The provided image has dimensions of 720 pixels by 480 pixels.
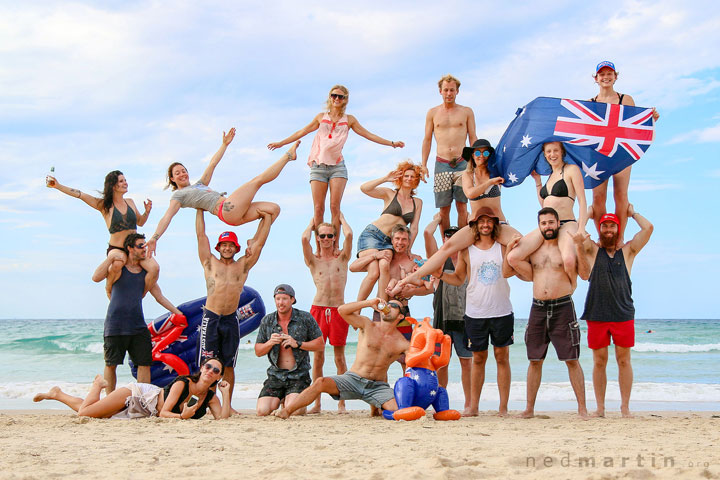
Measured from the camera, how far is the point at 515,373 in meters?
15.1

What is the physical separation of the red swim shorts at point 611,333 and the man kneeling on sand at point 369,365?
6.49ft

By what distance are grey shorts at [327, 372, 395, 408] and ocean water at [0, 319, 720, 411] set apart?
122 inches

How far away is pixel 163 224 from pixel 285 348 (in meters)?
1.96

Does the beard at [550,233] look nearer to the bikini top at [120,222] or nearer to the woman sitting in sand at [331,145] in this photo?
the woman sitting in sand at [331,145]

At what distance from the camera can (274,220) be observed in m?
7.66

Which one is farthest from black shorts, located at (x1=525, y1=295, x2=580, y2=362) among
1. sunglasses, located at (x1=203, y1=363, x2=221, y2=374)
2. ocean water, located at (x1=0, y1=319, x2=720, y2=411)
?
ocean water, located at (x1=0, y1=319, x2=720, y2=411)

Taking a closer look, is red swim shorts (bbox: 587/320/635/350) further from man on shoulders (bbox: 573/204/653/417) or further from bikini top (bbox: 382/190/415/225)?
bikini top (bbox: 382/190/415/225)

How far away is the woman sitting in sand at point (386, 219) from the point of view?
7.47m

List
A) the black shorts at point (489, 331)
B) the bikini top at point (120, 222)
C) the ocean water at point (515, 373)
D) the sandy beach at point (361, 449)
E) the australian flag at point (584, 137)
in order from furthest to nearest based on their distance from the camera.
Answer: the ocean water at point (515, 373) < the bikini top at point (120, 222) < the australian flag at point (584, 137) < the black shorts at point (489, 331) < the sandy beach at point (361, 449)

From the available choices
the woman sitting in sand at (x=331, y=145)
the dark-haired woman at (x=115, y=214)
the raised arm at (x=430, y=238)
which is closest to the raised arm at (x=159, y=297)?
the dark-haired woman at (x=115, y=214)

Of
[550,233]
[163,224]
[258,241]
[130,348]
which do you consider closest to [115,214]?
[163,224]

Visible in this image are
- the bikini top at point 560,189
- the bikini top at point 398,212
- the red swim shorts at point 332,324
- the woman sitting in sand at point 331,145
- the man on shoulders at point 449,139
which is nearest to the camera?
the bikini top at point 560,189

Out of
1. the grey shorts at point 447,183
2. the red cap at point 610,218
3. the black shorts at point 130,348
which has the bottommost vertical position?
the black shorts at point 130,348

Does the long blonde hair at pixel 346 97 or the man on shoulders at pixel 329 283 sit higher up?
the long blonde hair at pixel 346 97
